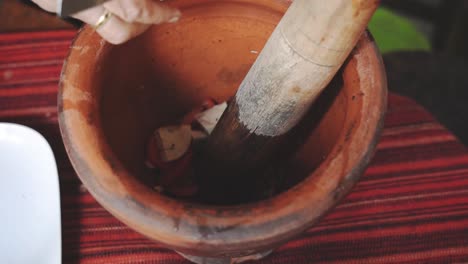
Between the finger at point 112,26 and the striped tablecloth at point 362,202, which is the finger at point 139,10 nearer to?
the finger at point 112,26

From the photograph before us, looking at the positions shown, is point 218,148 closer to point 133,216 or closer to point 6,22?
point 133,216

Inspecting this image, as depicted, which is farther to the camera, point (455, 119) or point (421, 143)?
point (455, 119)

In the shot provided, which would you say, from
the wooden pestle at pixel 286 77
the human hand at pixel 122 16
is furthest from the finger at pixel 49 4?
the wooden pestle at pixel 286 77

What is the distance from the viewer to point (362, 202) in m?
0.77

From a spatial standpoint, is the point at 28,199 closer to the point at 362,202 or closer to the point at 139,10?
the point at 139,10

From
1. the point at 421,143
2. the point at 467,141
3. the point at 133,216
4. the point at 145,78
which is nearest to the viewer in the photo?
the point at 133,216

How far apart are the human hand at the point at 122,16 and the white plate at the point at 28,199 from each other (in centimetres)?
24

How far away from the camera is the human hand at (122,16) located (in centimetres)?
51

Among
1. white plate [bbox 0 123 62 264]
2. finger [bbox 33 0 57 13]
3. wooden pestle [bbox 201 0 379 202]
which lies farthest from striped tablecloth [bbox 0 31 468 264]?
finger [bbox 33 0 57 13]

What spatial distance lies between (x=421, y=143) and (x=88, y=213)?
48 centimetres

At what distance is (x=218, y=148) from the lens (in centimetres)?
69

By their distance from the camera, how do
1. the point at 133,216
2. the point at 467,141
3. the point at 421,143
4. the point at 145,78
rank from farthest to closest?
the point at 467,141 → the point at 421,143 → the point at 145,78 → the point at 133,216

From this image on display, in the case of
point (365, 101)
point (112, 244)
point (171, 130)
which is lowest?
point (112, 244)

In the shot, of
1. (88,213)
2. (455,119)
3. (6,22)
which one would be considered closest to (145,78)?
(88,213)
